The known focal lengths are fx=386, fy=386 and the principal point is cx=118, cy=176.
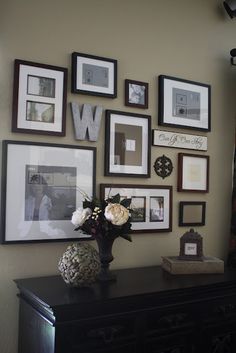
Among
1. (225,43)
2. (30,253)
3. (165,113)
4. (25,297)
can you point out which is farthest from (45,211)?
(225,43)

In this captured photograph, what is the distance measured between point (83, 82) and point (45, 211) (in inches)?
29.7

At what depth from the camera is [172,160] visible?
254 cm

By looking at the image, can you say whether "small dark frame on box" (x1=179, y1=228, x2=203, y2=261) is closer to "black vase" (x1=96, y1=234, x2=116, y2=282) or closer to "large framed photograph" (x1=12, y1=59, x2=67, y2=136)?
"black vase" (x1=96, y1=234, x2=116, y2=282)

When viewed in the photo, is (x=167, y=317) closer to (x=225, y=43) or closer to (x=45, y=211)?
(x=45, y=211)

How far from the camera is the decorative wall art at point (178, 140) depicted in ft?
8.09

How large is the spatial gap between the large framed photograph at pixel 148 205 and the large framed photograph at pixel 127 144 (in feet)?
0.29

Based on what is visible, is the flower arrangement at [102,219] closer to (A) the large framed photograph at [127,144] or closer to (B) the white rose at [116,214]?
(B) the white rose at [116,214]

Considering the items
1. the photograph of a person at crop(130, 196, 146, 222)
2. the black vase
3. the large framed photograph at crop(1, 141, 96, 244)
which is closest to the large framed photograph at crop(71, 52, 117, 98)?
the large framed photograph at crop(1, 141, 96, 244)

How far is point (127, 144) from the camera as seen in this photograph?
2348 millimetres

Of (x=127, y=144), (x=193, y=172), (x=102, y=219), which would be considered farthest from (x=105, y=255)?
(x=193, y=172)

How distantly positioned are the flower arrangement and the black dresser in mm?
260

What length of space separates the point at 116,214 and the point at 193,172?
920 mm

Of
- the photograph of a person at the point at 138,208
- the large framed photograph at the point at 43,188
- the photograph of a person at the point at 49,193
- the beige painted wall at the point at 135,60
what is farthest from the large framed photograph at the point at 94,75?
the photograph of a person at the point at 138,208

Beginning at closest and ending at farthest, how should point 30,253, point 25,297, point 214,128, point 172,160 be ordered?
point 25,297 → point 30,253 → point 172,160 → point 214,128
